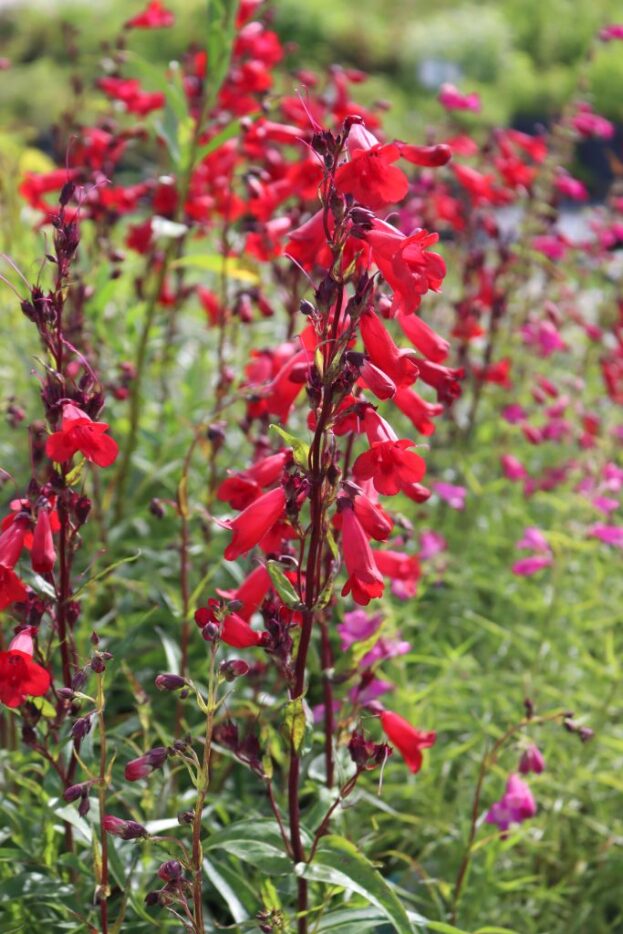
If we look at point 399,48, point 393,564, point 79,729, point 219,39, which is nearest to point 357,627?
point 393,564

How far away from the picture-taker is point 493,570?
398 cm

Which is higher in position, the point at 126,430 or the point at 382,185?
the point at 382,185

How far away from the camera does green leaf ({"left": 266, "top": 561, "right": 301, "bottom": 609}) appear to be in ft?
5.57

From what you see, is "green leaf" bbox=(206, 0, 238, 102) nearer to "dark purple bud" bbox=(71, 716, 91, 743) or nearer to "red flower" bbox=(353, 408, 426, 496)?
"red flower" bbox=(353, 408, 426, 496)

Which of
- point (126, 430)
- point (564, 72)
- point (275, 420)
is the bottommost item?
point (564, 72)

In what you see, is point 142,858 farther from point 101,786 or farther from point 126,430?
point 126,430

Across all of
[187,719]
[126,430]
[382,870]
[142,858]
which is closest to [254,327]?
[126,430]

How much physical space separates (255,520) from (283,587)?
4.3 inches

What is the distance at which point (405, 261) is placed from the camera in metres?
1.66

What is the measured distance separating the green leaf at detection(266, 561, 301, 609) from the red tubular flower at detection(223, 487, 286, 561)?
52 millimetres

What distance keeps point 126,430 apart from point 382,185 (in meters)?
2.02

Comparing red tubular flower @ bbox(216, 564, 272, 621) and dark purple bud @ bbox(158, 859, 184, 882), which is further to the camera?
red tubular flower @ bbox(216, 564, 272, 621)

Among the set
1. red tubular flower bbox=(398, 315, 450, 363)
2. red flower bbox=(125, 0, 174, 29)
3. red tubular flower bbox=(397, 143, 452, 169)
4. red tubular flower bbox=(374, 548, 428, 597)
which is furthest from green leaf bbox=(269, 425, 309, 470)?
red flower bbox=(125, 0, 174, 29)

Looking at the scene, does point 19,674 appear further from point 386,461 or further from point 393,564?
point 393,564
